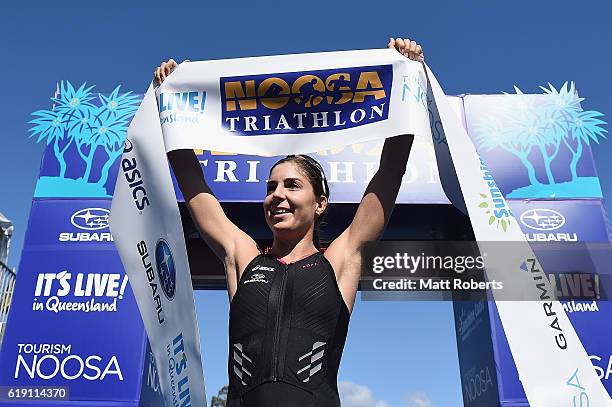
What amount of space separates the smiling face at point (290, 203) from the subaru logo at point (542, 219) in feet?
21.0

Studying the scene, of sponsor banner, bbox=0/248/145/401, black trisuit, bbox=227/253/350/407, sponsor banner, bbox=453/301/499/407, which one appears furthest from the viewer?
sponsor banner, bbox=453/301/499/407

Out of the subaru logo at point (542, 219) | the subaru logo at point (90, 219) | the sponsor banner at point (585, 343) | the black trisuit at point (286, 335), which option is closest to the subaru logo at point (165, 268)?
the black trisuit at point (286, 335)

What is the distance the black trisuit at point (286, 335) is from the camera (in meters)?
1.95

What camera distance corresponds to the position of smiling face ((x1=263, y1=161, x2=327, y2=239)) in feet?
7.73

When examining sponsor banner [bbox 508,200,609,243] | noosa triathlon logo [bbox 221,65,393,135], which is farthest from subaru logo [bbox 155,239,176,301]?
sponsor banner [bbox 508,200,609,243]

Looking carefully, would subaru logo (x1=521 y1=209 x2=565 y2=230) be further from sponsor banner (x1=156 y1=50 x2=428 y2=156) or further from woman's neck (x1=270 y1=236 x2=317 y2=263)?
woman's neck (x1=270 y1=236 x2=317 y2=263)

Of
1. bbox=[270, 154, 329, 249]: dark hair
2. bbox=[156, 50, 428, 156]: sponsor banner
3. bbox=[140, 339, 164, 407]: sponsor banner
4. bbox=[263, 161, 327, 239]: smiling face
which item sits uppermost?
bbox=[156, 50, 428, 156]: sponsor banner

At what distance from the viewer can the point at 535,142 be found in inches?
337

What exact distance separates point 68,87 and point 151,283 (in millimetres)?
7458

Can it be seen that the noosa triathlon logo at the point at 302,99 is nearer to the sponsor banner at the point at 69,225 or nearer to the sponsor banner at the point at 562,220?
the sponsor banner at the point at 69,225

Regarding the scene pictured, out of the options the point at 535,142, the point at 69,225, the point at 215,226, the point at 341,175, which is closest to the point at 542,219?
the point at 535,142

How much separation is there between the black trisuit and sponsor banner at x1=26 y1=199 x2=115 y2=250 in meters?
6.19

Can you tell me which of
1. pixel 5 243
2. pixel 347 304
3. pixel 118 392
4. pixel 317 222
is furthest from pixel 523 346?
pixel 5 243

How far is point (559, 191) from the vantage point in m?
8.16
